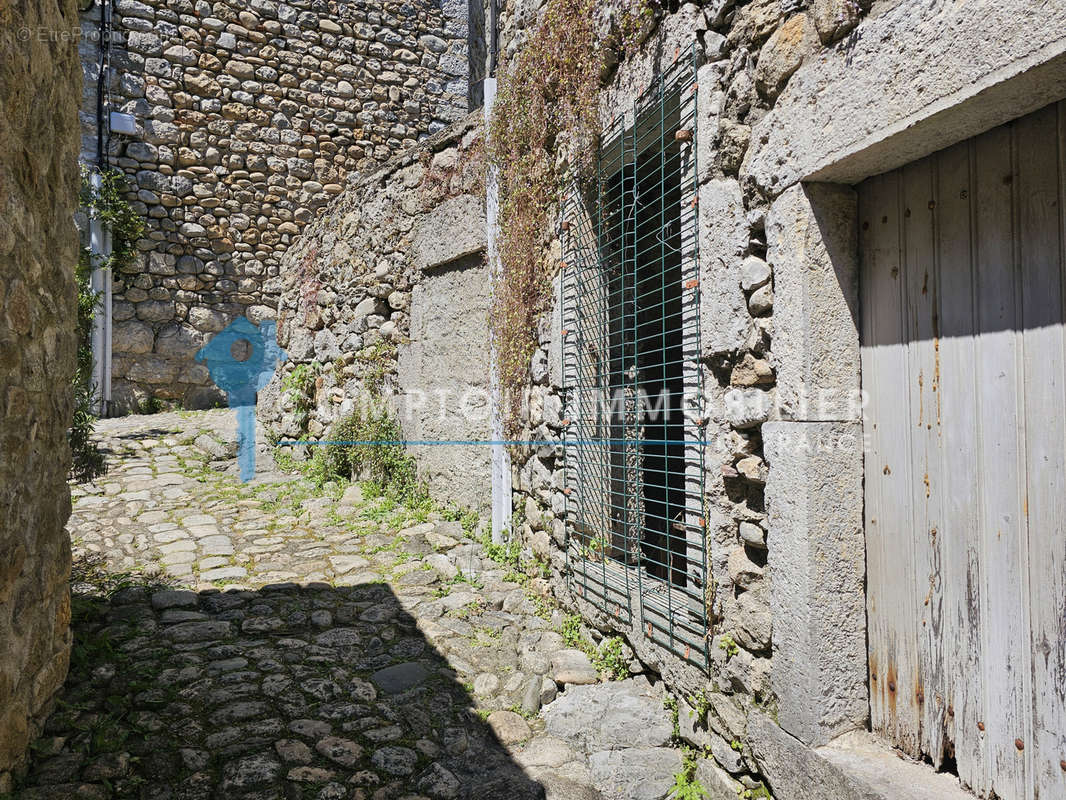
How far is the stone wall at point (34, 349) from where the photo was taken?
6.70 ft

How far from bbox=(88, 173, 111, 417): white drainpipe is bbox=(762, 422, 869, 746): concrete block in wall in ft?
25.8

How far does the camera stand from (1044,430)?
5.28ft

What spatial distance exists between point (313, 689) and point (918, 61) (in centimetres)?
301

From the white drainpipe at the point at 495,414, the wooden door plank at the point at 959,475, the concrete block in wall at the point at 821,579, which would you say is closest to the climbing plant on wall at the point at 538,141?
the white drainpipe at the point at 495,414

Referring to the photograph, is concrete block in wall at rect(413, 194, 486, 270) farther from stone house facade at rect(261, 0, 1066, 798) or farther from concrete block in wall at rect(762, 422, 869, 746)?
concrete block in wall at rect(762, 422, 869, 746)

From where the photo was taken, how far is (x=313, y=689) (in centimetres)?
288

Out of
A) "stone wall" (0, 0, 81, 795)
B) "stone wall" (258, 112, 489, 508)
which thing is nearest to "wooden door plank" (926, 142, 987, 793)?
"stone wall" (0, 0, 81, 795)

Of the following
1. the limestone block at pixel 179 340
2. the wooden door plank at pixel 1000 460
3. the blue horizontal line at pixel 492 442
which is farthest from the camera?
the limestone block at pixel 179 340

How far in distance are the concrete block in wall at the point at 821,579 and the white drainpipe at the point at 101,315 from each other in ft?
25.8

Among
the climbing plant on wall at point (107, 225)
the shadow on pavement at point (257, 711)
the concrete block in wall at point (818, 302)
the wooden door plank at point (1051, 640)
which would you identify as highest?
the climbing plant on wall at point (107, 225)

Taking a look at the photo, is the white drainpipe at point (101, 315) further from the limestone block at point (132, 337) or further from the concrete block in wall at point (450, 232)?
the concrete block in wall at point (450, 232)

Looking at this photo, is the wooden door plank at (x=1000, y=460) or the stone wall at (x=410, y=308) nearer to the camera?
the wooden door plank at (x=1000, y=460)

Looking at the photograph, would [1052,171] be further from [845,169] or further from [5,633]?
[5,633]

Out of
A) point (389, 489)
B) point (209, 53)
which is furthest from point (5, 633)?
point (209, 53)
